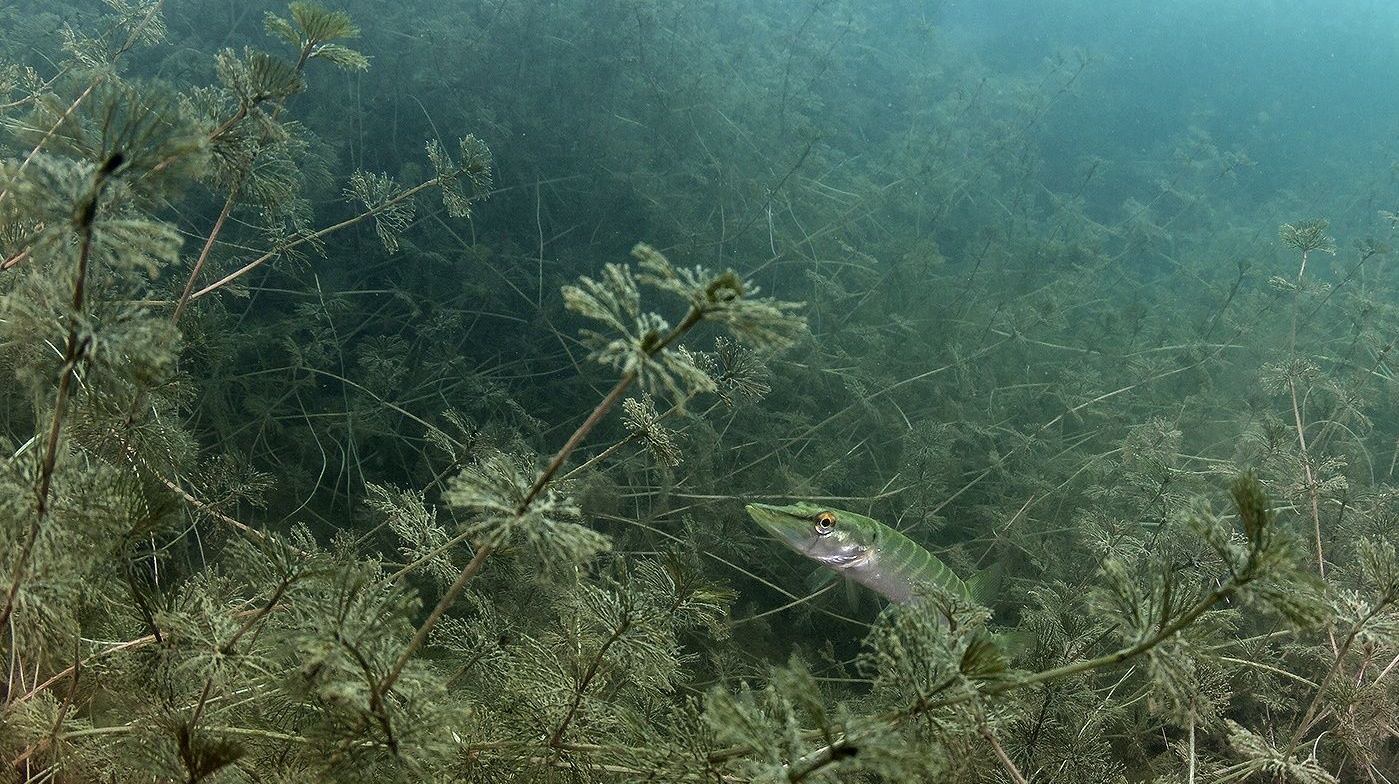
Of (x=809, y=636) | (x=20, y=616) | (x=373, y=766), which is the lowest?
(x=809, y=636)

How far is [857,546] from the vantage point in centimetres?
314

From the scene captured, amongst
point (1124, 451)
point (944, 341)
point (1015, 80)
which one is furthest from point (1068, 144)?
point (1124, 451)

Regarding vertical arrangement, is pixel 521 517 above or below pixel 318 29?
below

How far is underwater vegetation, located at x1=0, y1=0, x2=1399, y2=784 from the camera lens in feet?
4.09

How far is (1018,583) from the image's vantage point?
180 inches

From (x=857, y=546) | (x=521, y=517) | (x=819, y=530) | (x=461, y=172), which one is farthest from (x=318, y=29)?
(x=857, y=546)

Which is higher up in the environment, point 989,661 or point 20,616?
point 989,661

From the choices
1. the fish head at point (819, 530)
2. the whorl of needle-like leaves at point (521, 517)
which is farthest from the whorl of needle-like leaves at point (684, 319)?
the fish head at point (819, 530)

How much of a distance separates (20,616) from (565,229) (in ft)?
18.3

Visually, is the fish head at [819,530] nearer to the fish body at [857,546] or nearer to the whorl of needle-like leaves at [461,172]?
the fish body at [857,546]

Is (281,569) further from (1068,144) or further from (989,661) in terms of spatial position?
(1068,144)

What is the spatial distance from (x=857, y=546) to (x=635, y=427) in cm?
160

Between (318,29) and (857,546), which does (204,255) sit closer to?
(318,29)

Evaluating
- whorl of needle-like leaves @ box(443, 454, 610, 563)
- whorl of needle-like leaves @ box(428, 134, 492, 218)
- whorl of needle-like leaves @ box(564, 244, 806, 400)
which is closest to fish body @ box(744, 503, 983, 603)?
whorl of needle-like leaves @ box(428, 134, 492, 218)
